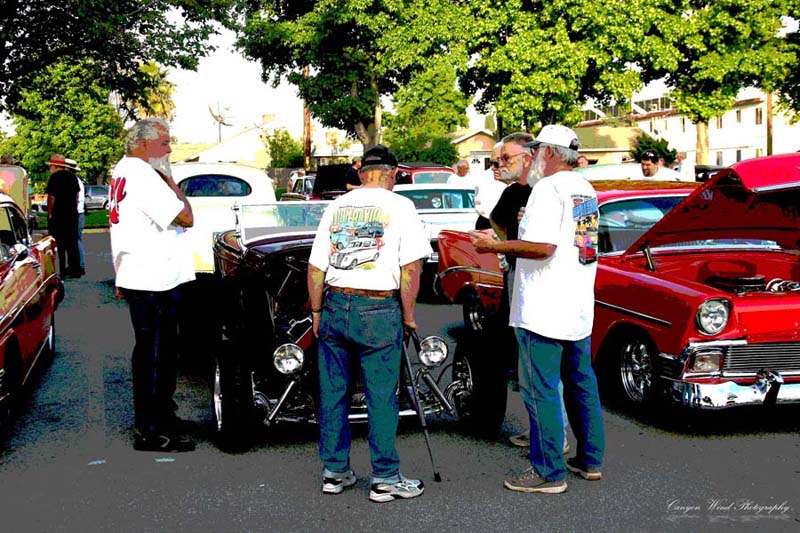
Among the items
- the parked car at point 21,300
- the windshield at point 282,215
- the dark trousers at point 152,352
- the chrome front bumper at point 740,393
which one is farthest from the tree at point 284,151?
the chrome front bumper at point 740,393

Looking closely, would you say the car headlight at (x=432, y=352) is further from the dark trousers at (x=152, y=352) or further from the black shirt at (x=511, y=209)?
the dark trousers at (x=152, y=352)

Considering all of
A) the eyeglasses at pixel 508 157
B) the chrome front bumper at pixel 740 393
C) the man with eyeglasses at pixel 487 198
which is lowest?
the chrome front bumper at pixel 740 393

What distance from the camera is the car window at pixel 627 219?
26.5ft

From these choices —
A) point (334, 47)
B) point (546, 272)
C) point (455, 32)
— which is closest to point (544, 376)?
point (546, 272)

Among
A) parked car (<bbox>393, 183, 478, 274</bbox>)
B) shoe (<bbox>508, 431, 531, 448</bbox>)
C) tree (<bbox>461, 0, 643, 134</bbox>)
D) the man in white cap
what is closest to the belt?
the man in white cap

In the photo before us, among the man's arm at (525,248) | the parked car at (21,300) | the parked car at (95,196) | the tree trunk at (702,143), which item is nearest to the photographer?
the man's arm at (525,248)

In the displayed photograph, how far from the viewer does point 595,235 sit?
5.36 meters

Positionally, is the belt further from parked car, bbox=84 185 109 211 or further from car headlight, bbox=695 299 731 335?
parked car, bbox=84 185 109 211

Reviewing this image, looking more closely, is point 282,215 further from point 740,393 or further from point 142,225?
point 740,393

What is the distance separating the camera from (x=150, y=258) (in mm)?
6059

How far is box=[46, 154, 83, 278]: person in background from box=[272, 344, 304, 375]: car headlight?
10943mm

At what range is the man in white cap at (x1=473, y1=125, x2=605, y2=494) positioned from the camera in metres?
5.19

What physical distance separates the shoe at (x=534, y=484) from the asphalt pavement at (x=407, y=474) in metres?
0.04

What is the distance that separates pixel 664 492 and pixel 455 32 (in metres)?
36.6
